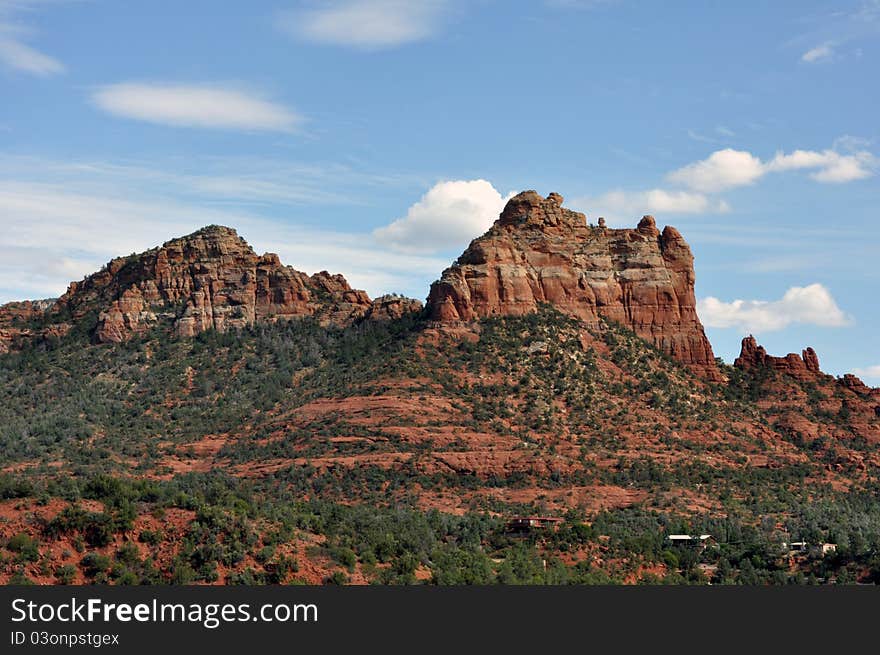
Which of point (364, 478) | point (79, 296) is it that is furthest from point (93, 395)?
point (364, 478)

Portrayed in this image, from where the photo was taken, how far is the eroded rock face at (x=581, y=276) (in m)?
144

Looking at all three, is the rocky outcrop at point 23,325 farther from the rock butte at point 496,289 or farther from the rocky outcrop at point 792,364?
the rocky outcrop at point 792,364

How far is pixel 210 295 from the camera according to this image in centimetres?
16050

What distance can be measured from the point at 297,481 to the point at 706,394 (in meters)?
44.3

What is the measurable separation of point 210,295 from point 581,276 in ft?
133

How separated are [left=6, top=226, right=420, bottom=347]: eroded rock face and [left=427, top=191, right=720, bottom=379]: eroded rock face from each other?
595 inches

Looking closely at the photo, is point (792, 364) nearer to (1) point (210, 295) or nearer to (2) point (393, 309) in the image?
(2) point (393, 309)

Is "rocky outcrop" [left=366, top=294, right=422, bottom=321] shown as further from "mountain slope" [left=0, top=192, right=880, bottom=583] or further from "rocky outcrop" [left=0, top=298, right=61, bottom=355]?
"rocky outcrop" [left=0, top=298, right=61, bottom=355]

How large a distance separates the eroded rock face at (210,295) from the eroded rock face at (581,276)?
15.1 meters

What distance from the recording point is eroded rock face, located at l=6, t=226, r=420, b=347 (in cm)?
15800

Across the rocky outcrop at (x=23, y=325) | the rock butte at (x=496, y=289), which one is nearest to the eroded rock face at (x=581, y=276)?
the rock butte at (x=496, y=289)

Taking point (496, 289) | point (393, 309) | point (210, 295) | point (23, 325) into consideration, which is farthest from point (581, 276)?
point (23, 325)

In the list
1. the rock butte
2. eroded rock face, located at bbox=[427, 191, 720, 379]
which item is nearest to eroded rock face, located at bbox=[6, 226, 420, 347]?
the rock butte

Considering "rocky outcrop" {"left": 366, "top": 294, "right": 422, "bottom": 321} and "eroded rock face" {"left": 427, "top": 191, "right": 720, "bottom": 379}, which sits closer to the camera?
"eroded rock face" {"left": 427, "top": 191, "right": 720, "bottom": 379}
